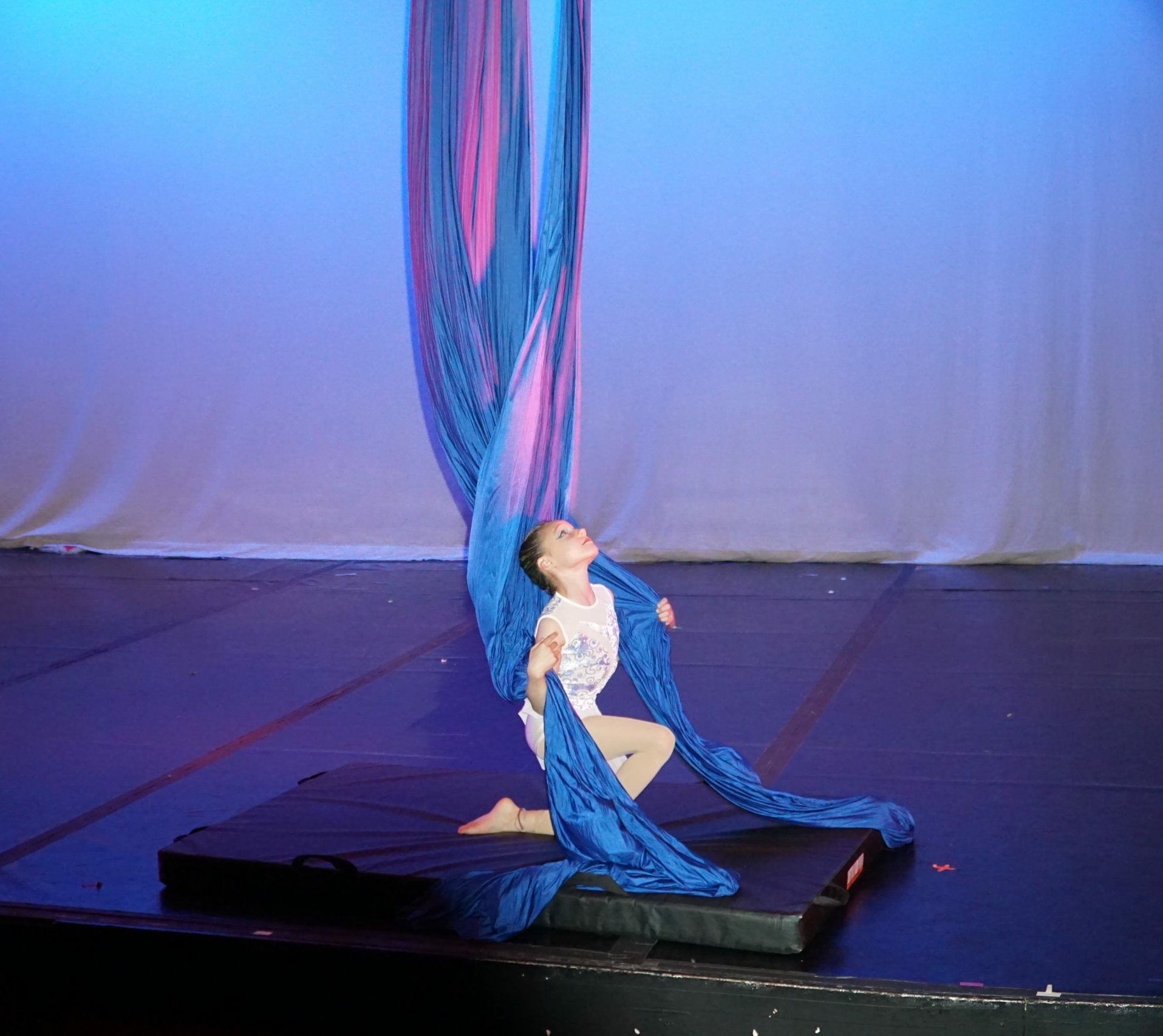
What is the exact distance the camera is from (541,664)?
254 cm

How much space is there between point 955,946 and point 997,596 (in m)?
3.47

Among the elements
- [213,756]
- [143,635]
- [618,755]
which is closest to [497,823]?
[618,755]

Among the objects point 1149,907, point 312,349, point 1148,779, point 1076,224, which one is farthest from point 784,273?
point 1149,907

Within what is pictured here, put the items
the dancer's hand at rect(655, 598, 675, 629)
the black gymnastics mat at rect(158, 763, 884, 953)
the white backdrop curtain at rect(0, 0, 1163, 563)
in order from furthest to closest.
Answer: the white backdrop curtain at rect(0, 0, 1163, 563), the dancer's hand at rect(655, 598, 675, 629), the black gymnastics mat at rect(158, 763, 884, 953)

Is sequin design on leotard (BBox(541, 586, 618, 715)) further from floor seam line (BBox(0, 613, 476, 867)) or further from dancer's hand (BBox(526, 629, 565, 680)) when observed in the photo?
floor seam line (BBox(0, 613, 476, 867))

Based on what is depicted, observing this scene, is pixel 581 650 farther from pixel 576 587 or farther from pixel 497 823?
pixel 497 823

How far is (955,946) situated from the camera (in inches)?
94.7

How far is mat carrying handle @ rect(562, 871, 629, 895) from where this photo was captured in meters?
2.48

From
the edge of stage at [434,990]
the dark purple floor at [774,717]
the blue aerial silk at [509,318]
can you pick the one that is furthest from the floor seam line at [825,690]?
the edge of stage at [434,990]

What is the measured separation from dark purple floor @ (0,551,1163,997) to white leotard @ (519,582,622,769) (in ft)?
2.09

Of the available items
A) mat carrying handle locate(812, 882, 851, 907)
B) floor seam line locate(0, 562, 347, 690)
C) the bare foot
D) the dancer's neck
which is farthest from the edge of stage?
floor seam line locate(0, 562, 347, 690)

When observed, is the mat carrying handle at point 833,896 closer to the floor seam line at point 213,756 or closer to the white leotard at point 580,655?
the white leotard at point 580,655

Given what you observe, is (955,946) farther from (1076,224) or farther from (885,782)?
(1076,224)

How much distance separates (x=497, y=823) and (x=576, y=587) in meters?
0.51
